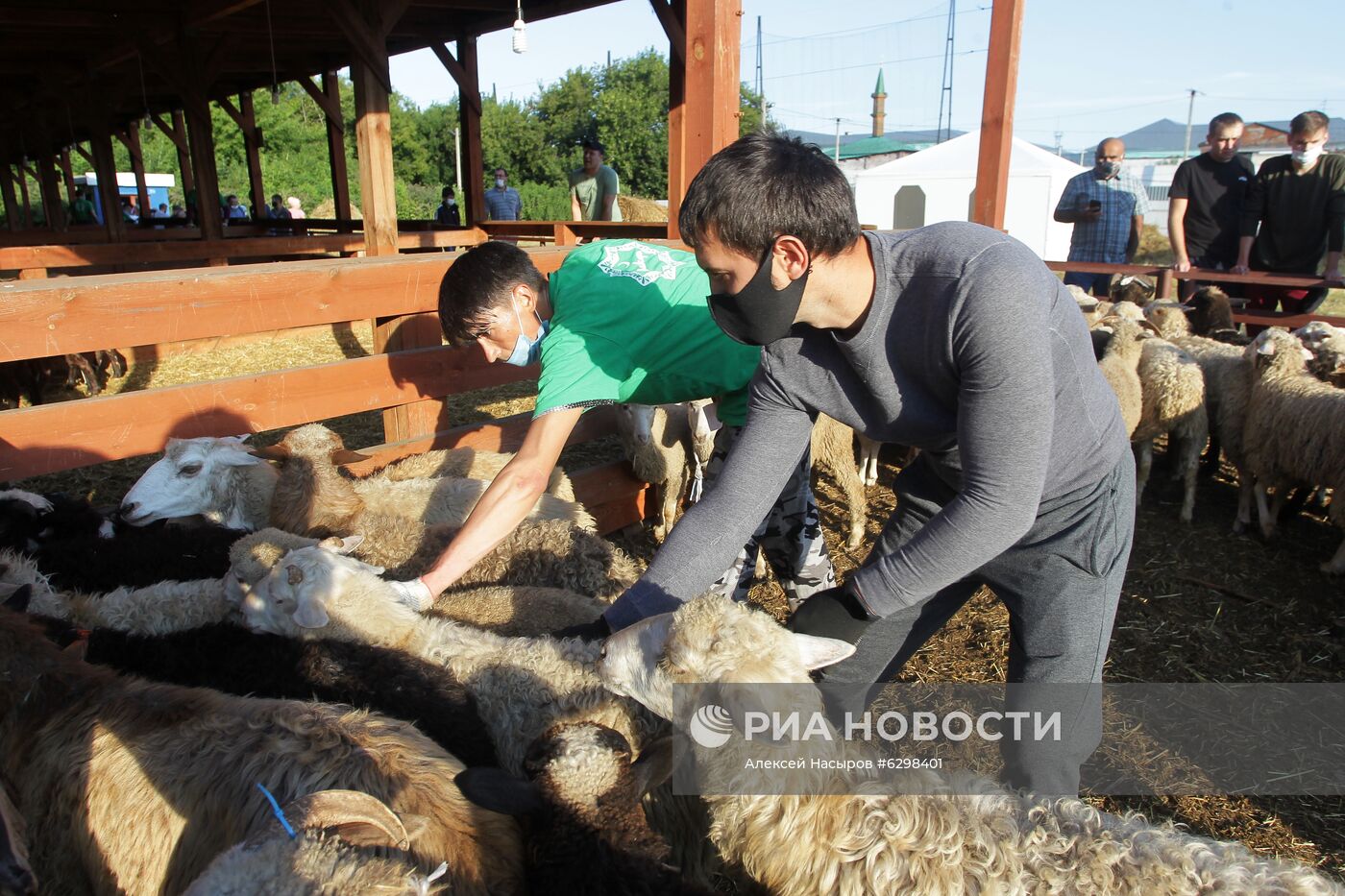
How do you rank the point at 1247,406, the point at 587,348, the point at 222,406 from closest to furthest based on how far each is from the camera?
the point at 587,348, the point at 222,406, the point at 1247,406

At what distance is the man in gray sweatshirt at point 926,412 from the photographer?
63.9 inches

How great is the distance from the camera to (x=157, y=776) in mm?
1770

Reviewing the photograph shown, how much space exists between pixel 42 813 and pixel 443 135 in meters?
58.0

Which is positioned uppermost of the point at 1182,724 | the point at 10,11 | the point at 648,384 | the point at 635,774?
the point at 10,11

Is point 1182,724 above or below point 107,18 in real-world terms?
below

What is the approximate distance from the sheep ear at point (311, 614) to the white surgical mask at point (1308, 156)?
886cm

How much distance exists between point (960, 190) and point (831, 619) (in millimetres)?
24813

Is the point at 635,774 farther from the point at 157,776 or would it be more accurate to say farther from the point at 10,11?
the point at 10,11

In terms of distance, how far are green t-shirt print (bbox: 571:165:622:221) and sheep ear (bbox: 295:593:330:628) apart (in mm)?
9637

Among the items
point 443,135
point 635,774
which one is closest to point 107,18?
point 635,774

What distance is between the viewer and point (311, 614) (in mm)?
2500

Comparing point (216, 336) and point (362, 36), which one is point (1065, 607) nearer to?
point (216, 336)

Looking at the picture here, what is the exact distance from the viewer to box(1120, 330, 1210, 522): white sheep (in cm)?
594

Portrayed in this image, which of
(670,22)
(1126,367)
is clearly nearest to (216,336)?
(670,22)
